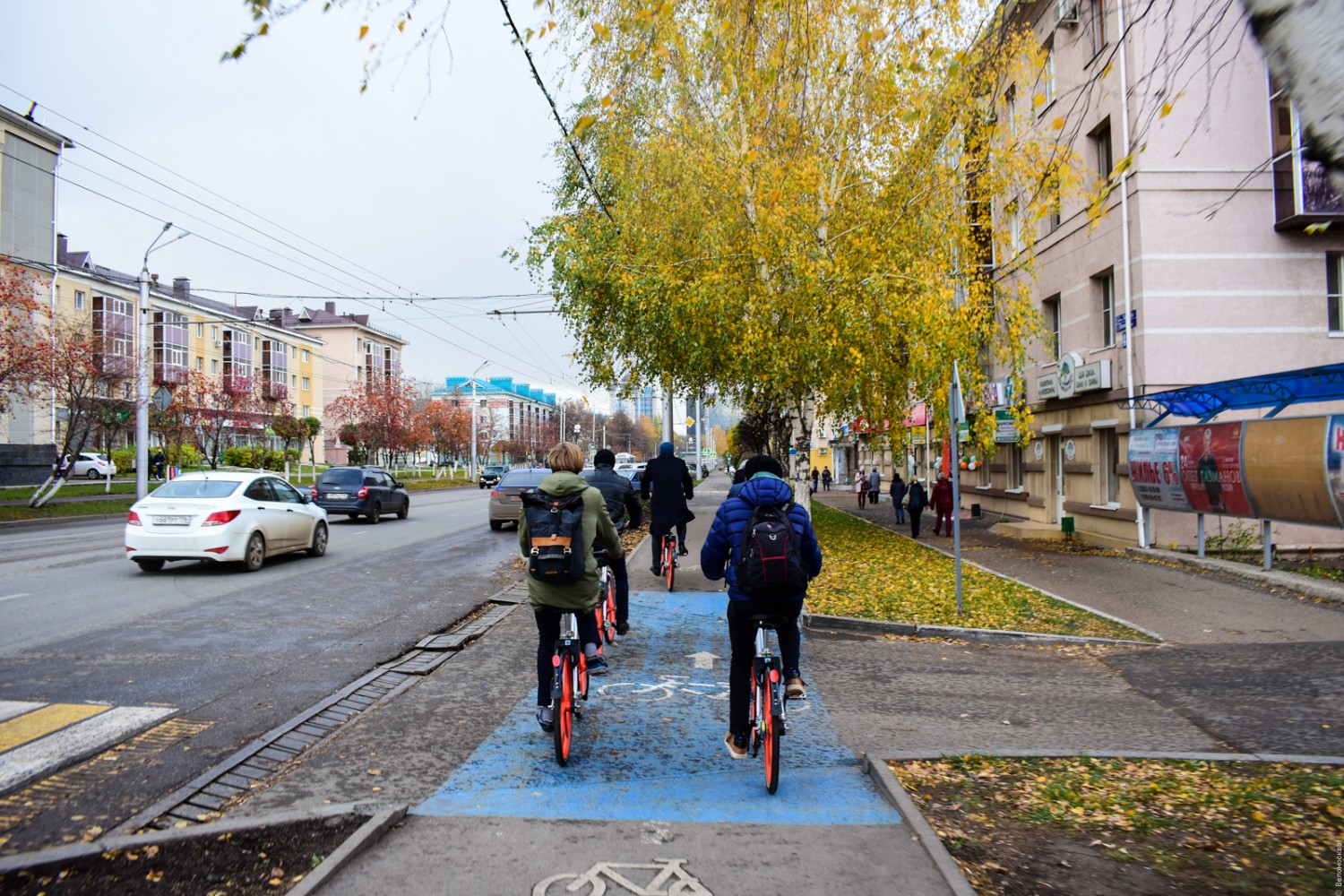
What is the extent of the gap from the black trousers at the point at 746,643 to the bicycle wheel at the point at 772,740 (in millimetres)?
253

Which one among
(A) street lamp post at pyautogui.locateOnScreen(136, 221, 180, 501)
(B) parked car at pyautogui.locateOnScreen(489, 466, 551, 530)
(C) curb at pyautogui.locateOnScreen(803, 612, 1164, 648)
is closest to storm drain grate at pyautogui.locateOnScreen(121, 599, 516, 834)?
(C) curb at pyautogui.locateOnScreen(803, 612, 1164, 648)

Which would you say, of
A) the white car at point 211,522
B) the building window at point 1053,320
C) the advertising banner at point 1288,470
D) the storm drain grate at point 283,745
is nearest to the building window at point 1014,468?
the building window at point 1053,320

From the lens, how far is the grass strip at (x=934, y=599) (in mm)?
A: 9562

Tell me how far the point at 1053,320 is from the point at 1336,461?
11246 millimetres

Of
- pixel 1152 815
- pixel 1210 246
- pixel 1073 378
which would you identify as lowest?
pixel 1152 815

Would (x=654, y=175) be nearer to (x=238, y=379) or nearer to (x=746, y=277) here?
(x=746, y=277)

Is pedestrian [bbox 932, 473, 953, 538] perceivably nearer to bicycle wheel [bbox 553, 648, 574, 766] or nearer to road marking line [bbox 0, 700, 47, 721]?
bicycle wheel [bbox 553, 648, 574, 766]

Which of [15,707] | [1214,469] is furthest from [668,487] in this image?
[1214,469]

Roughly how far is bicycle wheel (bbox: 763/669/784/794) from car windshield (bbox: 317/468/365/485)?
73.0ft

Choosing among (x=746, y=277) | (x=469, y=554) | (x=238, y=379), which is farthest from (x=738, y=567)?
(x=238, y=379)

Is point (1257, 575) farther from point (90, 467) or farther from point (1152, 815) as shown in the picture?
point (90, 467)

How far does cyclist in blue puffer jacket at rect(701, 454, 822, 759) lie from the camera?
4781 millimetres

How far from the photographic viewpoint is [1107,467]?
19.5 metres

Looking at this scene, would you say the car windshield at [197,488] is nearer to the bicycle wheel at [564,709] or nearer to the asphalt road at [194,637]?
the asphalt road at [194,637]
